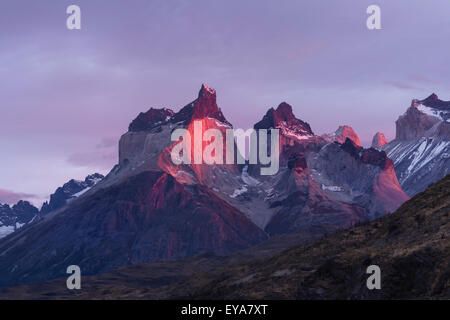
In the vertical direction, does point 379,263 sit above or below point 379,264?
above

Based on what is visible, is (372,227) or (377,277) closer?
(377,277)

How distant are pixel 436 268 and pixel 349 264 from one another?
27866mm

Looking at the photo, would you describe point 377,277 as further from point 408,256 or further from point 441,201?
point 441,201

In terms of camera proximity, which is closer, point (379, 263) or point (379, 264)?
point (379, 264)

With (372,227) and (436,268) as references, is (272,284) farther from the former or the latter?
(436,268)

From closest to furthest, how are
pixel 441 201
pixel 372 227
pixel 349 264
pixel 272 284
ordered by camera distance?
pixel 349 264 → pixel 441 201 → pixel 272 284 → pixel 372 227

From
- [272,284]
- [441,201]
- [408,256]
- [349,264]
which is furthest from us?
[272,284]
